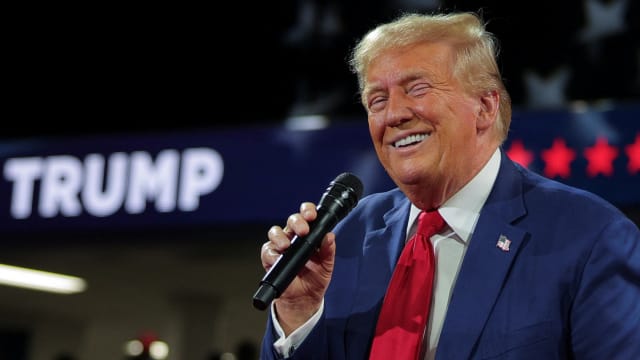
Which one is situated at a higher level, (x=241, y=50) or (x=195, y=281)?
(x=241, y=50)

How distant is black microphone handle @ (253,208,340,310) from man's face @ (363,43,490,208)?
0.14m

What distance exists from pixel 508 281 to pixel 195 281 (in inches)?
218

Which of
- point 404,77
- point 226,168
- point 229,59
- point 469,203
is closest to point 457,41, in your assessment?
point 404,77

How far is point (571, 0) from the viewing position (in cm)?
428

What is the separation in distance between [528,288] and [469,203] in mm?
174

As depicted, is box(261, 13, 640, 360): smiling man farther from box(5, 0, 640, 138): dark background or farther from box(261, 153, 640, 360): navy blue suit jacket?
box(5, 0, 640, 138): dark background

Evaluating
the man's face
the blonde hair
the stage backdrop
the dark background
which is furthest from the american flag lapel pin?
the dark background

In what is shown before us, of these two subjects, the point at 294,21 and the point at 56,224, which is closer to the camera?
the point at 56,224

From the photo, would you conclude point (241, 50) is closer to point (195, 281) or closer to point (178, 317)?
point (195, 281)

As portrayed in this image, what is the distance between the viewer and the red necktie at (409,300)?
1.34 meters

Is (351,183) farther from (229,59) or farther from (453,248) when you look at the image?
(229,59)

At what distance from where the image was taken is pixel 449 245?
4.62 feet

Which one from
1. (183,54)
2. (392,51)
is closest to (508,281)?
(392,51)

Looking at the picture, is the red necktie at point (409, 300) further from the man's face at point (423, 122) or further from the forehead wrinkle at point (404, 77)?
the forehead wrinkle at point (404, 77)
